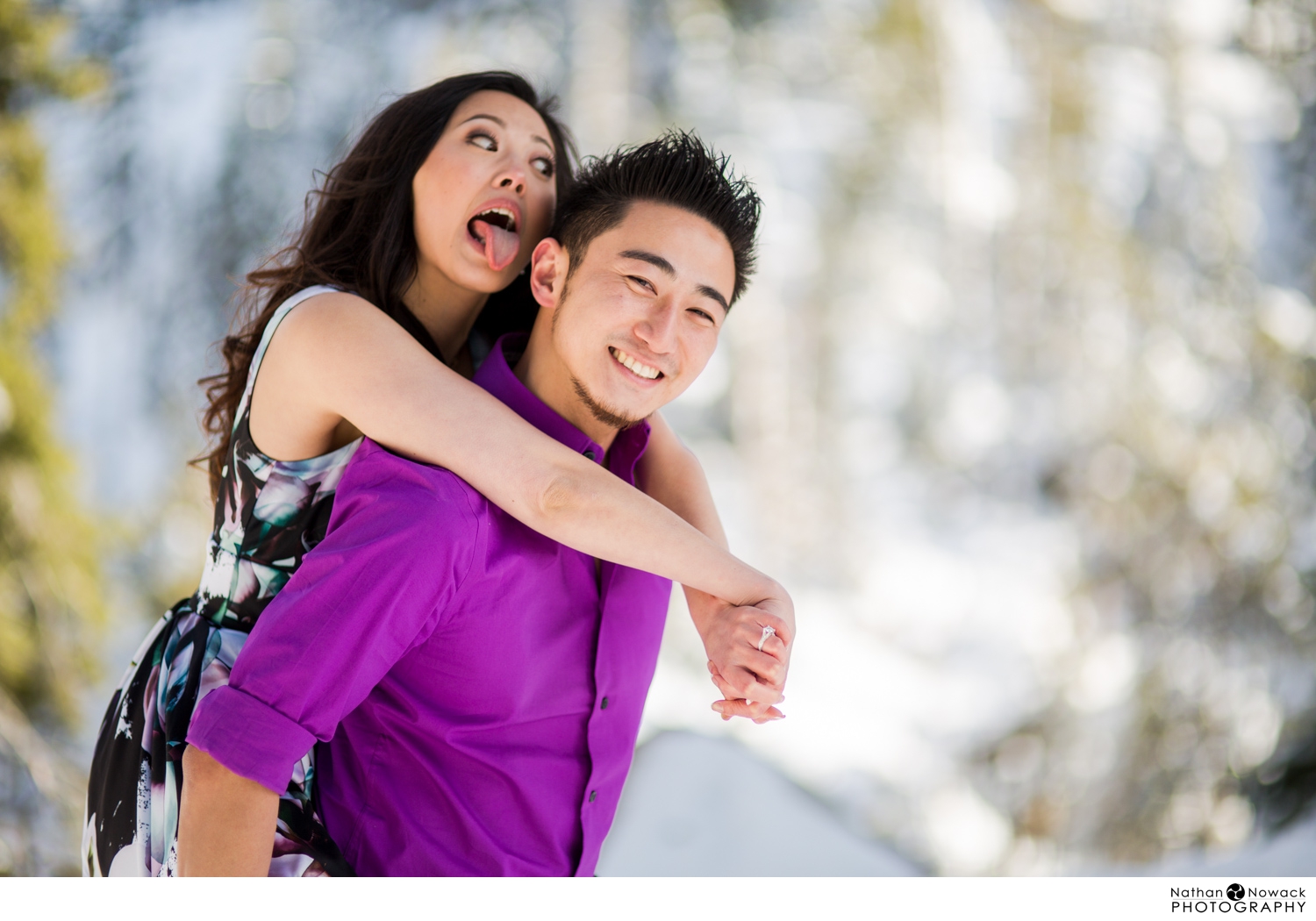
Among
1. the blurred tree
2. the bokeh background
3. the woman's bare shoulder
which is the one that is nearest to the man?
the woman's bare shoulder

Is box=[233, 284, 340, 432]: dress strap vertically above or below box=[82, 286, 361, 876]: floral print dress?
above

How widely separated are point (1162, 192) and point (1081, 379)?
751 mm

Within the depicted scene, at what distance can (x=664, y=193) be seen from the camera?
1.16 m

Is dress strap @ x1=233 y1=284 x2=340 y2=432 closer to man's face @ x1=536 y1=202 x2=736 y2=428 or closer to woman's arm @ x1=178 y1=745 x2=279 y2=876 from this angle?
man's face @ x1=536 y1=202 x2=736 y2=428

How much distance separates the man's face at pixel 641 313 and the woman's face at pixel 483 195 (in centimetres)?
18

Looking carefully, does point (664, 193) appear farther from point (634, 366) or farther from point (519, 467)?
A: point (519, 467)

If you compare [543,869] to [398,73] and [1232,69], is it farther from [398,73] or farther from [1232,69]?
[1232,69]

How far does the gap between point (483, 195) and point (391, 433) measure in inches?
15.3

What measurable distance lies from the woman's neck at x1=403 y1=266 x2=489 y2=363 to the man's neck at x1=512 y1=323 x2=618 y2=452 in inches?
7.6

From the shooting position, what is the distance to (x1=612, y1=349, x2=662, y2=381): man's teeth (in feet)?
3.58

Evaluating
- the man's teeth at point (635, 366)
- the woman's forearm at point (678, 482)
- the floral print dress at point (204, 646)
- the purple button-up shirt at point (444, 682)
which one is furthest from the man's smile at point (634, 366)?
the floral print dress at point (204, 646)

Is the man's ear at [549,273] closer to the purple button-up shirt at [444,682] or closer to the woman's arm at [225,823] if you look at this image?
the purple button-up shirt at [444,682]

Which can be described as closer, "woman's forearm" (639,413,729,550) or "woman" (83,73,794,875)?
"woman" (83,73,794,875)
